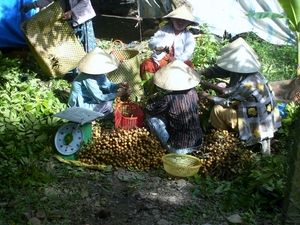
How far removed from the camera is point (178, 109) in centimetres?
494

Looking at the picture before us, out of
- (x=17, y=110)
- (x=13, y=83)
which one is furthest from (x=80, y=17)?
(x=17, y=110)

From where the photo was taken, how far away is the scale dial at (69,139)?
16.1 feet

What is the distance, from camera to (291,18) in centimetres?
694

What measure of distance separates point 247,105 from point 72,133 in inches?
75.0

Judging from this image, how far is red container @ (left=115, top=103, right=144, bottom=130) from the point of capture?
17.4ft

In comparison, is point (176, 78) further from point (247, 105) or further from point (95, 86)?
point (95, 86)

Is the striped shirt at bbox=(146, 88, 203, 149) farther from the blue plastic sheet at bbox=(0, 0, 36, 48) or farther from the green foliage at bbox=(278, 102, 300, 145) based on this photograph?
the blue plastic sheet at bbox=(0, 0, 36, 48)

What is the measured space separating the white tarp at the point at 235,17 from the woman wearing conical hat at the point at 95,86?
345 cm

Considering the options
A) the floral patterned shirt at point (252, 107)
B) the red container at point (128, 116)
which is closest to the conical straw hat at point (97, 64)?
the red container at point (128, 116)

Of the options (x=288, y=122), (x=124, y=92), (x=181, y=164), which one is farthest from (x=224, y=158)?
(x=124, y=92)

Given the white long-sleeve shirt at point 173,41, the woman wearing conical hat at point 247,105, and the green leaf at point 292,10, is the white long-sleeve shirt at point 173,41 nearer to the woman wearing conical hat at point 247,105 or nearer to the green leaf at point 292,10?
the woman wearing conical hat at point 247,105

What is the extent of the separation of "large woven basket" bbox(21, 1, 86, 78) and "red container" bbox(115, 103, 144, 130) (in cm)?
146

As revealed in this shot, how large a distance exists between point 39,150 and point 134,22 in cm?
543

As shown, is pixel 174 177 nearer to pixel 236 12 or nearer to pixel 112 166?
pixel 112 166
